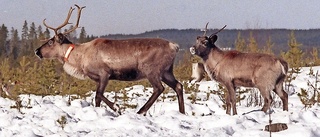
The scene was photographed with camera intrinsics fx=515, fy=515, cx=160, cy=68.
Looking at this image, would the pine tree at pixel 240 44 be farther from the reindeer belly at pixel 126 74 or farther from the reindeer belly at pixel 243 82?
the reindeer belly at pixel 126 74

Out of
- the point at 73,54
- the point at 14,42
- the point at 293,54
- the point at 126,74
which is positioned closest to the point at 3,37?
the point at 14,42

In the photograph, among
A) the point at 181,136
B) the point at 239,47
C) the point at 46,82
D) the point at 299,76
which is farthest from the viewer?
the point at 239,47

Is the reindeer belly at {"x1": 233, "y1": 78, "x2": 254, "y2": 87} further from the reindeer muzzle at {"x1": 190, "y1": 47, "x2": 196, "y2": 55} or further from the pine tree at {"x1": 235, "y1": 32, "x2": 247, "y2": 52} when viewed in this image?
the pine tree at {"x1": 235, "y1": 32, "x2": 247, "y2": 52}

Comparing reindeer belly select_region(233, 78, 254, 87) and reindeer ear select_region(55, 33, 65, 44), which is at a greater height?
reindeer ear select_region(55, 33, 65, 44)

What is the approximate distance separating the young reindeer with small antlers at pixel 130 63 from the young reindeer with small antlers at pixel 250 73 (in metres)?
0.94

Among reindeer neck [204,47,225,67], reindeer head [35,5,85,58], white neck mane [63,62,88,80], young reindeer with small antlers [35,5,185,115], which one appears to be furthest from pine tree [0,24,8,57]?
young reindeer with small antlers [35,5,185,115]

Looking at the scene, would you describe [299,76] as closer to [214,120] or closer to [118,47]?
[118,47]

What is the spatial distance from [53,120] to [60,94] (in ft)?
24.1

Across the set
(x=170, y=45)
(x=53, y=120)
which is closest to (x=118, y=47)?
(x=170, y=45)

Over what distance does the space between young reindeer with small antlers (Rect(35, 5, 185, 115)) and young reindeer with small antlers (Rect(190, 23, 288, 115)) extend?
940 millimetres

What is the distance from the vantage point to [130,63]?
850cm

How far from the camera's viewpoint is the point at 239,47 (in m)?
17.8

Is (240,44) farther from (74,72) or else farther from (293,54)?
(74,72)

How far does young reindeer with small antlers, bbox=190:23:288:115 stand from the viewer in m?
8.72
